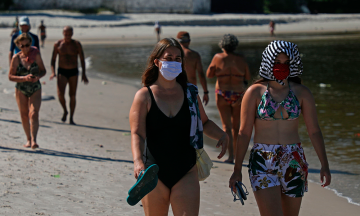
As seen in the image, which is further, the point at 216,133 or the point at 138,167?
the point at 216,133

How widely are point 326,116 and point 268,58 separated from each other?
7.79 meters

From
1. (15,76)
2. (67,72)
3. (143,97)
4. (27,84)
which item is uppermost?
(143,97)

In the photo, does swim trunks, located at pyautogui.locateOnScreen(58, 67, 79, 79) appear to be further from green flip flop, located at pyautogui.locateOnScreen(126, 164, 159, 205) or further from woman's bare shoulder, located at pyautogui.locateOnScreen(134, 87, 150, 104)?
green flip flop, located at pyautogui.locateOnScreen(126, 164, 159, 205)

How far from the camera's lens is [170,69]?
11.3 ft

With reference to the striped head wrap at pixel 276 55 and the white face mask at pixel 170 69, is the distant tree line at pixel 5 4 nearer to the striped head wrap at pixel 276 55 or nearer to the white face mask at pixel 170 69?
the white face mask at pixel 170 69

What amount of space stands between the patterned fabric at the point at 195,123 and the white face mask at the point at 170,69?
0.20 meters

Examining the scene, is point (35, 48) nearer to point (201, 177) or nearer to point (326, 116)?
point (201, 177)

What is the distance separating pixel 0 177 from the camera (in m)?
5.57

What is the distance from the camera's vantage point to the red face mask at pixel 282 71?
352 centimetres

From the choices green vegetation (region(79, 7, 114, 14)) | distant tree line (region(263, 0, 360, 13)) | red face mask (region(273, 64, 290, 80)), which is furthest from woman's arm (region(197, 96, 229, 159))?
distant tree line (region(263, 0, 360, 13))

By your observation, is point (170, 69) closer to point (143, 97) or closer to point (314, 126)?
point (143, 97)

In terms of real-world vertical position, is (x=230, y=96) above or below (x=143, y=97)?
below

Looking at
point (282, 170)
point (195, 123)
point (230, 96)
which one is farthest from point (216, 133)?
point (230, 96)

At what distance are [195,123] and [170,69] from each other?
17.3 inches
